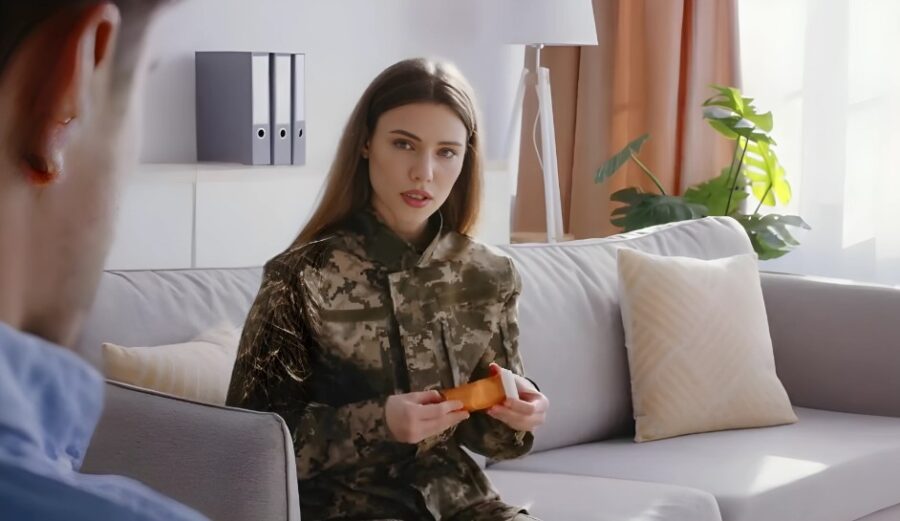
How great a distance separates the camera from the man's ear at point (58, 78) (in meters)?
0.34

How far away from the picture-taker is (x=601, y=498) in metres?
1.97

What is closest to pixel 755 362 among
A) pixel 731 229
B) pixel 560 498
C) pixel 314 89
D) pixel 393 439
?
pixel 731 229

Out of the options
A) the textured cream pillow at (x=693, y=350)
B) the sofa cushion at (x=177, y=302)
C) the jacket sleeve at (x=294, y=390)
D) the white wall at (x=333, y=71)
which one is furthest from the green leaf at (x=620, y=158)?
the jacket sleeve at (x=294, y=390)

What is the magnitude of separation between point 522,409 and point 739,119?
2.32m

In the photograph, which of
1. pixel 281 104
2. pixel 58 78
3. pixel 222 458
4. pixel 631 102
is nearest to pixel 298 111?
pixel 281 104

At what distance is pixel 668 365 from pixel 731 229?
1.87ft

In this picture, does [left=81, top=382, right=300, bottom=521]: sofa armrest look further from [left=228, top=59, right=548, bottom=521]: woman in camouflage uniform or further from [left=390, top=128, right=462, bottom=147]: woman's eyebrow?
[left=390, top=128, right=462, bottom=147]: woman's eyebrow

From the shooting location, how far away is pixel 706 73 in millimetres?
4059

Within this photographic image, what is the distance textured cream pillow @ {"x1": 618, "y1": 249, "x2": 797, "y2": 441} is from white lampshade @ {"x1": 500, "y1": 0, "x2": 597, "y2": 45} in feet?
4.52

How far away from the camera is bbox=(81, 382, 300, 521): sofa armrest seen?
1006 millimetres

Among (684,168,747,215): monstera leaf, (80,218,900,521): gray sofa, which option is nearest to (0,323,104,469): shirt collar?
(80,218,900,521): gray sofa

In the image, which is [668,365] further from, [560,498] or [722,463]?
[560,498]

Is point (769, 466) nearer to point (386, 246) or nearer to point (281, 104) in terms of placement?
point (386, 246)

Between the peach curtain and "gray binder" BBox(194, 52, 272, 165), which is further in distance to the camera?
the peach curtain
